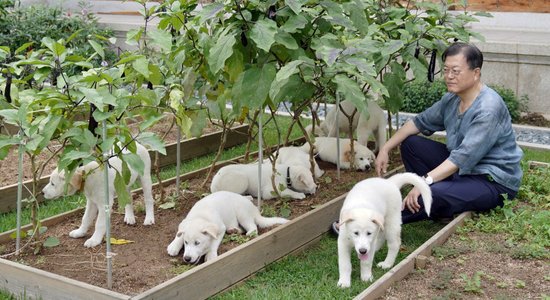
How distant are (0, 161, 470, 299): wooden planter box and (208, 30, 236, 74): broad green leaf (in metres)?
1.11

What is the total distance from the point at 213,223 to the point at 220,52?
3.51 feet

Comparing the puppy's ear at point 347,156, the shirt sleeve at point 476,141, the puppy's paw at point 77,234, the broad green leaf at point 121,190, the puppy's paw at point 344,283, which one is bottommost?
the puppy's ear at point 347,156

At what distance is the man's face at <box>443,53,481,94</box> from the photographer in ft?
16.5

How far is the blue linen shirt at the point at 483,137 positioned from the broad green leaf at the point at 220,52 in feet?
5.94

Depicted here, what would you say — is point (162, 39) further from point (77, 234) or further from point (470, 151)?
point (470, 151)

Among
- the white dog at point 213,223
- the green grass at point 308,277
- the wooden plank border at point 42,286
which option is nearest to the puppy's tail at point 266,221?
the white dog at point 213,223

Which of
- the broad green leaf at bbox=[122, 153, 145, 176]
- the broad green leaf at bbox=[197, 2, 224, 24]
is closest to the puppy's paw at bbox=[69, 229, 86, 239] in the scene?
the broad green leaf at bbox=[122, 153, 145, 176]

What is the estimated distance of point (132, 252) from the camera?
4664 mm

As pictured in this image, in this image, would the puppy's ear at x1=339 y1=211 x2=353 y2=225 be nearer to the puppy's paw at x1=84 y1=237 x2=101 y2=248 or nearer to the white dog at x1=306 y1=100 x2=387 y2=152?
the puppy's paw at x1=84 y1=237 x2=101 y2=248

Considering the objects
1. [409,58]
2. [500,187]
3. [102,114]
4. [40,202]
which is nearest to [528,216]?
[500,187]

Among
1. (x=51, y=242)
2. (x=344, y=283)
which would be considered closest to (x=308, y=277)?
(x=344, y=283)

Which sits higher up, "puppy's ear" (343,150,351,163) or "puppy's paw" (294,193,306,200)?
"puppy's paw" (294,193,306,200)

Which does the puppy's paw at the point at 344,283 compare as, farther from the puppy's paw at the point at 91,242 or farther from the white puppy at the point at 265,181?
the puppy's paw at the point at 91,242

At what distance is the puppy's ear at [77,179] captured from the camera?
457cm
